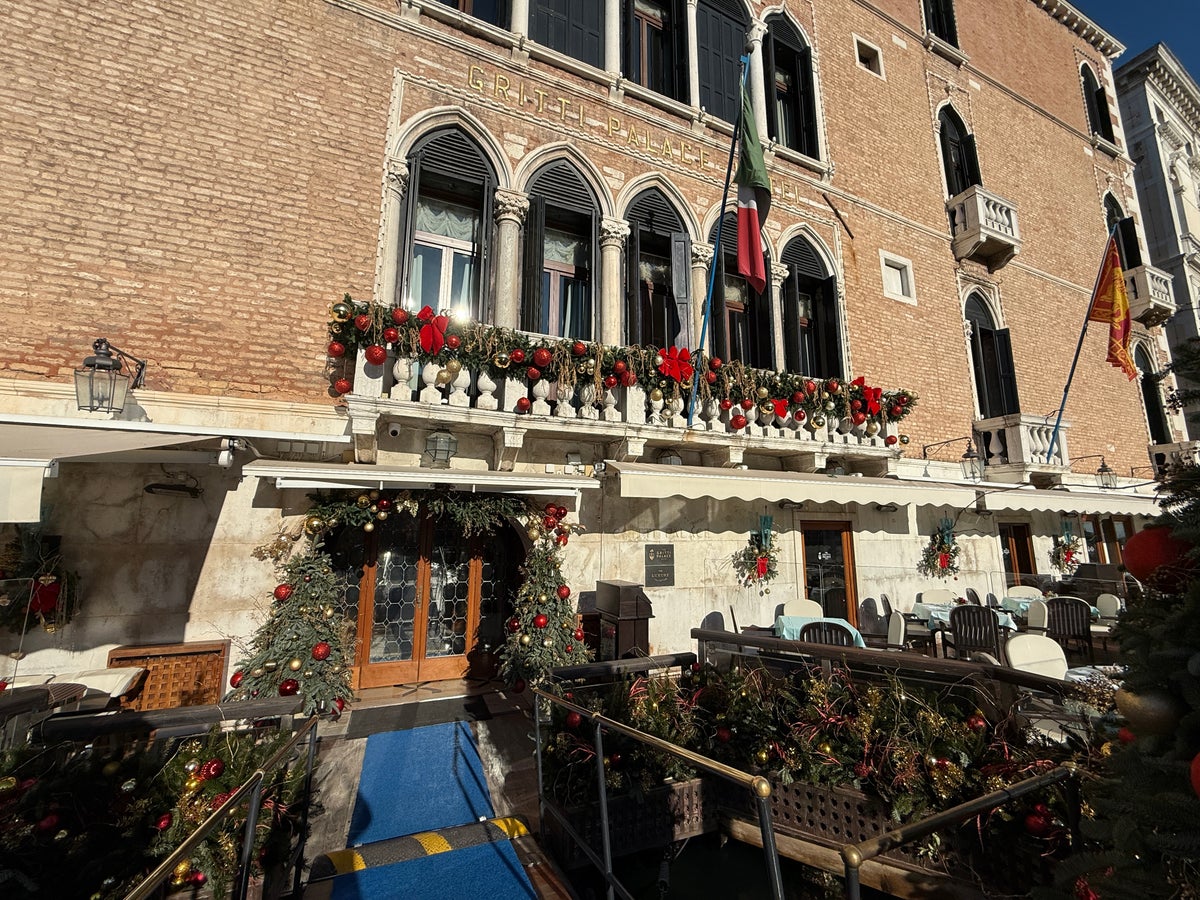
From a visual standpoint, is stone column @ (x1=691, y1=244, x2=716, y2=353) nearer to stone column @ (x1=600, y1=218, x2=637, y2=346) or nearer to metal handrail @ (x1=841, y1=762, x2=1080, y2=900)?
A: stone column @ (x1=600, y1=218, x2=637, y2=346)

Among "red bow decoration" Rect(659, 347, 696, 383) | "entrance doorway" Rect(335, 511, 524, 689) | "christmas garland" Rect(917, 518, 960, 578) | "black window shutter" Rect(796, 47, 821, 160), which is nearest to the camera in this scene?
"entrance doorway" Rect(335, 511, 524, 689)

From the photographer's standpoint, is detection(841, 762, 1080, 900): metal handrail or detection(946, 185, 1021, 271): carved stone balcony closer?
detection(841, 762, 1080, 900): metal handrail

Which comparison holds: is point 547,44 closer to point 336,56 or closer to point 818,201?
point 336,56

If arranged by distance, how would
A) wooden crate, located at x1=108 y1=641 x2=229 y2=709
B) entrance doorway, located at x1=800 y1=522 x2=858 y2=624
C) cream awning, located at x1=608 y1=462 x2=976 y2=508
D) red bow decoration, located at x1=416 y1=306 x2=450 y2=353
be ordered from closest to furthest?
wooden crate, located at x1=108 y1=641 x2=229 y2=709 < red bow decoration, located at x1=416 y1=306 x2=450 y2=353 < cream awning, located at x1=608 y1=462 x2=976 y2=508 < entrance doorway, located at x1=800 y1=522 x2=858 y2=624

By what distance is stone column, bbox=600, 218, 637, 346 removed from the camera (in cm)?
861

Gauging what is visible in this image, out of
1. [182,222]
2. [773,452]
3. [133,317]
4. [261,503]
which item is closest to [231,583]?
[261,503]

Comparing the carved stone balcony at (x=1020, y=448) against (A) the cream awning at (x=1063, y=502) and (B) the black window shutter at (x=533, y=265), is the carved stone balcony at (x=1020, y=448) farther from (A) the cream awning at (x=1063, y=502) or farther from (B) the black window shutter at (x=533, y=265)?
(B) the black window shutter at (x=533, y=265)

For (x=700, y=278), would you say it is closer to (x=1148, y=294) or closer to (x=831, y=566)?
(x=831, y=566)

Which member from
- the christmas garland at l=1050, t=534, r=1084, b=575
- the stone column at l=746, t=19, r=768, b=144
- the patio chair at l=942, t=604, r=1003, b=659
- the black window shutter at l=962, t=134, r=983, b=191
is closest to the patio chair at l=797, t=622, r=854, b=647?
the patio chair at l=942, t=604, r=1003, b=659

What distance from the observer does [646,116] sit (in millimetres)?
9562

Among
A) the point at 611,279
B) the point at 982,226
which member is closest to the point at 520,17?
the point at 611,279

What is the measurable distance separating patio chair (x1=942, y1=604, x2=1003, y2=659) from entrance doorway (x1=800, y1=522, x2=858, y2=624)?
7.95 ft

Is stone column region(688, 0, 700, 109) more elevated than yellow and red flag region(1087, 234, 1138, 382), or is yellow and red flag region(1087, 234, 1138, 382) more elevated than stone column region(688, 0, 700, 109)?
stone column region(688, 0, 700, 109)

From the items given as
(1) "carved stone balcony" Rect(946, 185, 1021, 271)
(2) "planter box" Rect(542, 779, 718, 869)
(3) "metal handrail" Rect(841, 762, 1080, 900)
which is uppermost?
(1) "carved stone balcony" Rect(946, 185, 1021, 271)
